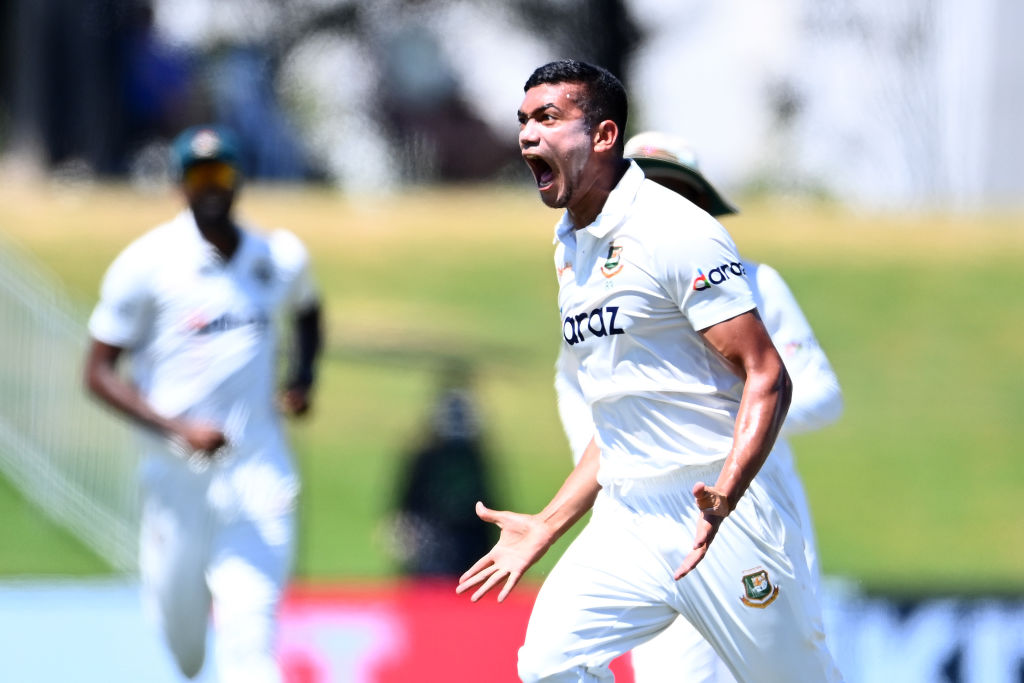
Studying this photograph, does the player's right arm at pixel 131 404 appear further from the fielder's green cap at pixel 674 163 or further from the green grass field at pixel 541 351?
the green grass field at pixel 541 351

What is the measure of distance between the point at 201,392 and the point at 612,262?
8.91 ft

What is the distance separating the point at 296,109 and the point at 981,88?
903 cm

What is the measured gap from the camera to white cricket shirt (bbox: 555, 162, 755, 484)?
384cm

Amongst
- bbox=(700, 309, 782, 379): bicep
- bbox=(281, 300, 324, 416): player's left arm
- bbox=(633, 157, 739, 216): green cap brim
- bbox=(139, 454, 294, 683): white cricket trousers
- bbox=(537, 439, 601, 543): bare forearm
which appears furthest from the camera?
bbox=(281, 300, 324, 416): player's left arm

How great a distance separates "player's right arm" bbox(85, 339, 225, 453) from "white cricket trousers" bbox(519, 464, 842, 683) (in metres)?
2.19

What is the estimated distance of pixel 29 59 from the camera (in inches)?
833

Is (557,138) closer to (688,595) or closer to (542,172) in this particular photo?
(542,172)

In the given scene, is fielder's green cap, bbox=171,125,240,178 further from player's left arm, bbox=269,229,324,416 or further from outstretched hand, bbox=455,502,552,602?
outstretched hand, bbox=455,502,552,602

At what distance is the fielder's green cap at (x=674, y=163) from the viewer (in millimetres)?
4785

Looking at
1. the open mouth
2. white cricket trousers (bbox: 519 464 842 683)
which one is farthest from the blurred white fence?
the open mouth

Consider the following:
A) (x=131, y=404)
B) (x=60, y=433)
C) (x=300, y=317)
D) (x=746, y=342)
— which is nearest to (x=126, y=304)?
(x=131, y=404)

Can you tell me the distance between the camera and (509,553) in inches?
161

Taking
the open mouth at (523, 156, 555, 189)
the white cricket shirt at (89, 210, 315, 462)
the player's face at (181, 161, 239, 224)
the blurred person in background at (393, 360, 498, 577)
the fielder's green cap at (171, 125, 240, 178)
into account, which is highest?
the open mouth at (523, 156, 555, 189)

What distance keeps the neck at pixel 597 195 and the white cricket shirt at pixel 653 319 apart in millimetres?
29
